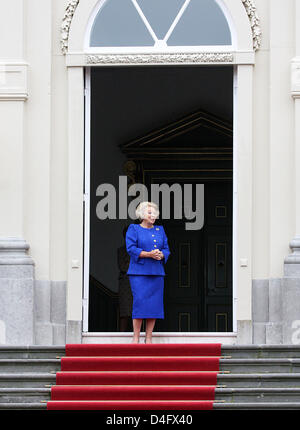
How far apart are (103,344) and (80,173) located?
2163mm

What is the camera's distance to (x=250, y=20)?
15.6 m

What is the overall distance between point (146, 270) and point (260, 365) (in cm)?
178

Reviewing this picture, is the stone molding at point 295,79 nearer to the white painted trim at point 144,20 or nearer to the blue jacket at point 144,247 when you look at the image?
the white painted trim at point 144,20

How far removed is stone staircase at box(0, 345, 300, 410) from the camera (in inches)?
527

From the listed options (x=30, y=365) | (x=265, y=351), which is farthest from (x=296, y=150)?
(x=30, y=365)

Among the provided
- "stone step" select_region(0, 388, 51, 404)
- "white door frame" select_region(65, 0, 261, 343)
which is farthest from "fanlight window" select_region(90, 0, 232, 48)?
"stone step" select_region(0, 388, 51, 404)

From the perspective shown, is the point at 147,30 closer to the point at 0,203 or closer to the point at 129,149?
the point at 0,203

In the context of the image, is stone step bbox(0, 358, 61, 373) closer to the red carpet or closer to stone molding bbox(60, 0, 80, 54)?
the red carpet

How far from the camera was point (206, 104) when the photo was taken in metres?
20.9

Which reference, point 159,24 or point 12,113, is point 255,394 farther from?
point 159,24

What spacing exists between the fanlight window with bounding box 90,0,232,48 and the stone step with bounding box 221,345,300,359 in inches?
142

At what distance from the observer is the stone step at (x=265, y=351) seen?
1419 cm

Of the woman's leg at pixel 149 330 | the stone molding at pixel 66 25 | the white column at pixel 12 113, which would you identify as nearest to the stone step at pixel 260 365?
the woman's leg at pixel 149 330
